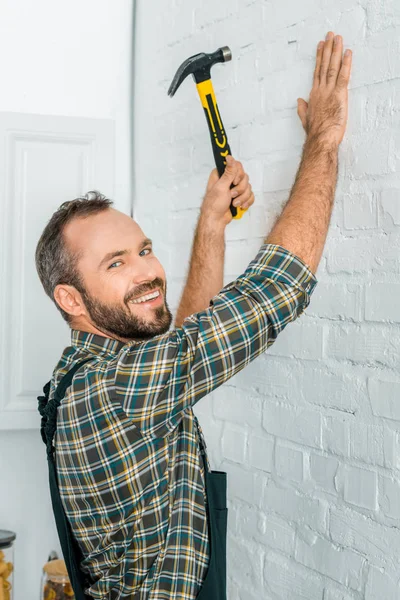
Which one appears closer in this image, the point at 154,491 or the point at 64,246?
the point at 154,491

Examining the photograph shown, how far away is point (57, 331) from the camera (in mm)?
2102

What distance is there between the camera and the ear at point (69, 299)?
1.52m

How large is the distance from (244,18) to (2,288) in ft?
3.05

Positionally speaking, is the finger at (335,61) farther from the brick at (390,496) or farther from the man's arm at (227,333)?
the brick at (390,496)

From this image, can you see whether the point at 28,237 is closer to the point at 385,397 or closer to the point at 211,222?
the point at 211,222

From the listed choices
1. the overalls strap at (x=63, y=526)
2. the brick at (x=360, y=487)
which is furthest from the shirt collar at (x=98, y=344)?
the brick at (x=360, y=487)

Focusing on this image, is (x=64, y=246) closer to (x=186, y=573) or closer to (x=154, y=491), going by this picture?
(x=154, y=491)

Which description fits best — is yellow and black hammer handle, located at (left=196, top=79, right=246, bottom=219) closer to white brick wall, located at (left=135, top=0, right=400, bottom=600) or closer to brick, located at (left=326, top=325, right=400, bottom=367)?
white brick wall, located at (left=135, top=0, right=400, bottom=600)

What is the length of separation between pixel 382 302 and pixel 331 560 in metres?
0.51

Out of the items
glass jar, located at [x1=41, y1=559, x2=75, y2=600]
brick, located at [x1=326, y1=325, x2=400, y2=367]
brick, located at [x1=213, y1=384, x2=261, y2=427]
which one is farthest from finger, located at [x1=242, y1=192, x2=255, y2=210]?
glass jar, located at [x1=41, y1=559, x2=75, y2=600]

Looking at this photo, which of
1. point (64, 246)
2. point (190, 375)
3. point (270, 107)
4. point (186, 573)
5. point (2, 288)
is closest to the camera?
point (190, 375)

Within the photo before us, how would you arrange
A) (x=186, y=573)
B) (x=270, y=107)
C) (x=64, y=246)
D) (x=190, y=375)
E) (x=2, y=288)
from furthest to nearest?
(x=2, y=288) → (x=270, y=107) → (x=64, y=246) → (x=186, y=573) → (x=190, y=375)

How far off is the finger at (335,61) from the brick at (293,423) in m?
0.64

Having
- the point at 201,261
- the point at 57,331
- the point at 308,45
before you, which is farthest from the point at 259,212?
the point at 57,331
